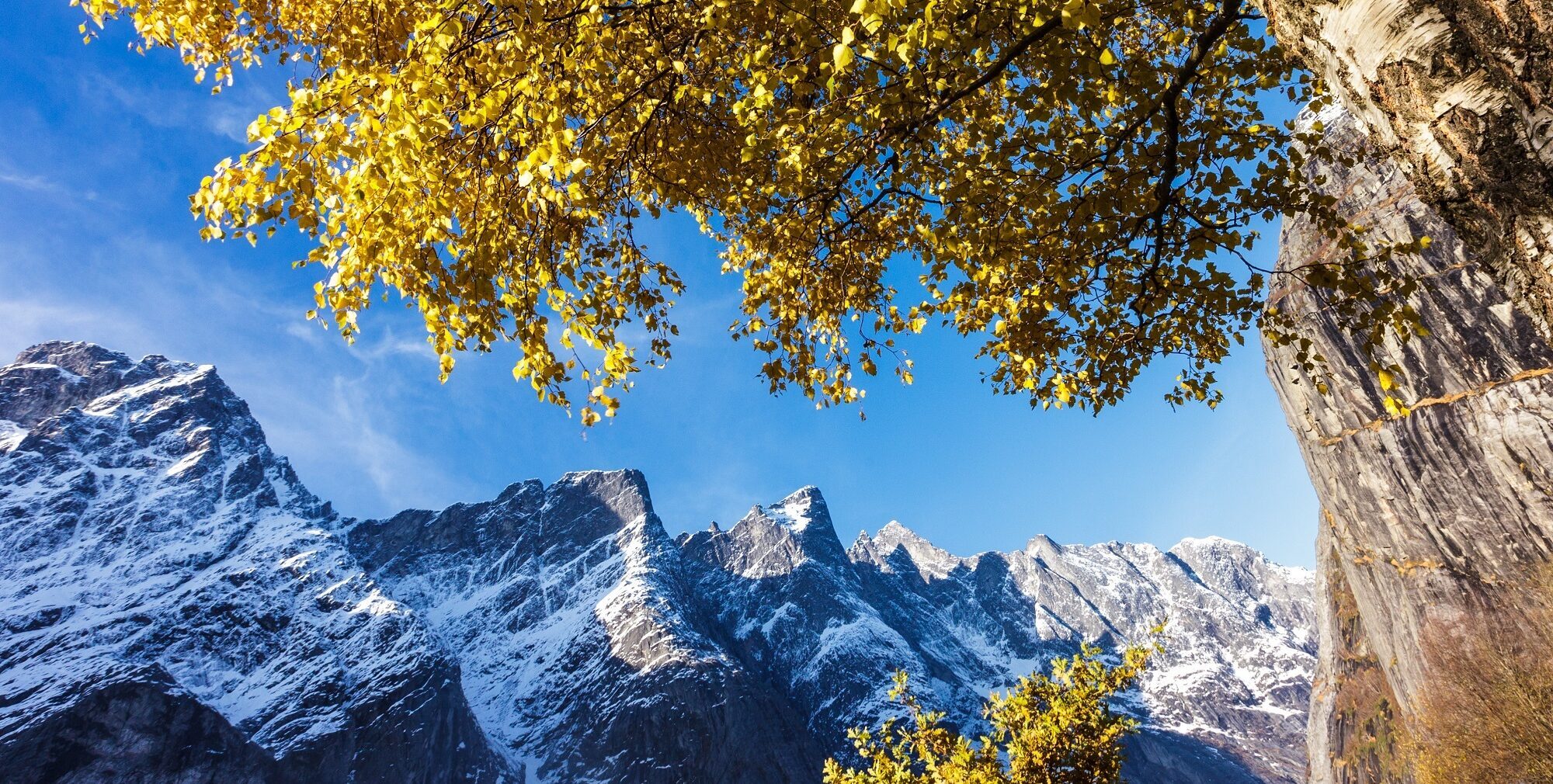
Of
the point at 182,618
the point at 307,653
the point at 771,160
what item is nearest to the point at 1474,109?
the point at 771,160

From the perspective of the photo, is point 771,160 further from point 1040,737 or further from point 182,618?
point 182,618

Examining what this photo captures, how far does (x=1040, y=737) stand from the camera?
9148mm

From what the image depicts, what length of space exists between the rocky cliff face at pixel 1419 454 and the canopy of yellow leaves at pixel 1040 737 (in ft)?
85.6

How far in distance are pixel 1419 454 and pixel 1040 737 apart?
35692 millimetres

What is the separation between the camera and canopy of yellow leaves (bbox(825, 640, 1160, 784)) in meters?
9.11

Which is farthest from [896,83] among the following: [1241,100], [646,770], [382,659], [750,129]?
[382,659]

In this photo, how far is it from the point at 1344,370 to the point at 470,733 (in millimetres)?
158853

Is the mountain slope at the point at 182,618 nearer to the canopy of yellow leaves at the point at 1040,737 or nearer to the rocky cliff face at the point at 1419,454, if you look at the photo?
the canopy of yellow leaves at the point at 1040,737

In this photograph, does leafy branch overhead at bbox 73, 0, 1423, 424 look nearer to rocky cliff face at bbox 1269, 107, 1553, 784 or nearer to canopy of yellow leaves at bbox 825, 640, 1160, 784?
canopy of yellow leaves at bbox 825, 640, 1160, 784

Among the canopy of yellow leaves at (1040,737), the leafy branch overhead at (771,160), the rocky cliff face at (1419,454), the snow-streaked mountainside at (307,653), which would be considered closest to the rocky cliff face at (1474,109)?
the leafy branch overhead at (771,160)

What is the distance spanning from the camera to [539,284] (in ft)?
12.6

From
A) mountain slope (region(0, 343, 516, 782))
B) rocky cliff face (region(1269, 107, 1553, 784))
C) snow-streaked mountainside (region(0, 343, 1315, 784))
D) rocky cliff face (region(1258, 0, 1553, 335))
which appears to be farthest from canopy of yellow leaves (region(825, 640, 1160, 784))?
mountain slope (region(0, 343, 516, 782))

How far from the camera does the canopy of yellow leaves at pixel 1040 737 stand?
9109 millimetres

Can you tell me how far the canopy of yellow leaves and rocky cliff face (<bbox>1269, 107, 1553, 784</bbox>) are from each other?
26.1 m
